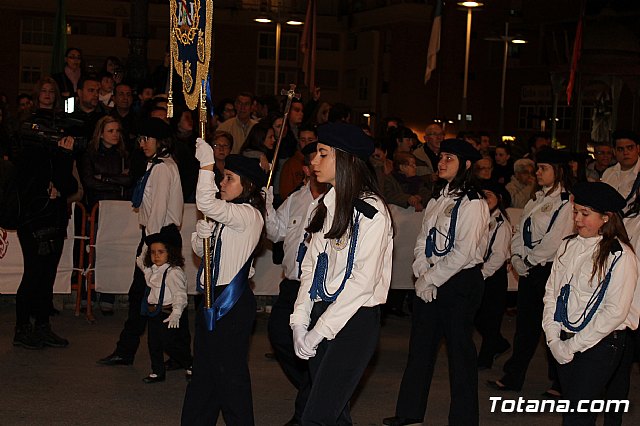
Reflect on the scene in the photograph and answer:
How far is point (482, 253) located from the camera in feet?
27.4

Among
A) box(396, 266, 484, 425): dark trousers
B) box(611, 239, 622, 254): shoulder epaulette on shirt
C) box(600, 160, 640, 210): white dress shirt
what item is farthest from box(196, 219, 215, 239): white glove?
box(600, 160, 640, 210): white dress shirt

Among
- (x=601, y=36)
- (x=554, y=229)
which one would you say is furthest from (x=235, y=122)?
(x=601, y=36)

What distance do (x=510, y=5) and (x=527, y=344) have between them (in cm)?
3665

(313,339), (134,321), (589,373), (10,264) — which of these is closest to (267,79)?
(10,264)

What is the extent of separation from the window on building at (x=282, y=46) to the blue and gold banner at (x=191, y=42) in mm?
39615

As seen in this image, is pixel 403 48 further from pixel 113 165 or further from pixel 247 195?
pixel 247 195

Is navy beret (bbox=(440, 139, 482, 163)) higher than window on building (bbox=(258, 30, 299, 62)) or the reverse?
the reverse

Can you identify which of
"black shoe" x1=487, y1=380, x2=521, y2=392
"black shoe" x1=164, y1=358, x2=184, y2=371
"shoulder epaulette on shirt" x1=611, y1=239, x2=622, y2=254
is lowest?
"black shoe" x1=487, y1=380, x2=521, y2=392

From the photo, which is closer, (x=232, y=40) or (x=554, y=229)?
(x=554, y=229)

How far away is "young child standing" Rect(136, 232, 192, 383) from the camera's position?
911 cm

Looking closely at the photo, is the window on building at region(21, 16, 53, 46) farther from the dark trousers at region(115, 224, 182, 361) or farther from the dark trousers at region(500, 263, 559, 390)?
the dark trousers at region(500, 263, 559, 390)

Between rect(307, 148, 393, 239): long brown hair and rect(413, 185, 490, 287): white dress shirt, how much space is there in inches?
81.7

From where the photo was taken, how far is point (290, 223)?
8711mm

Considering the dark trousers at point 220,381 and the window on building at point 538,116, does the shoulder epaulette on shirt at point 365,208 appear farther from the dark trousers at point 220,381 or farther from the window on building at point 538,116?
the window on building at point 538,116
